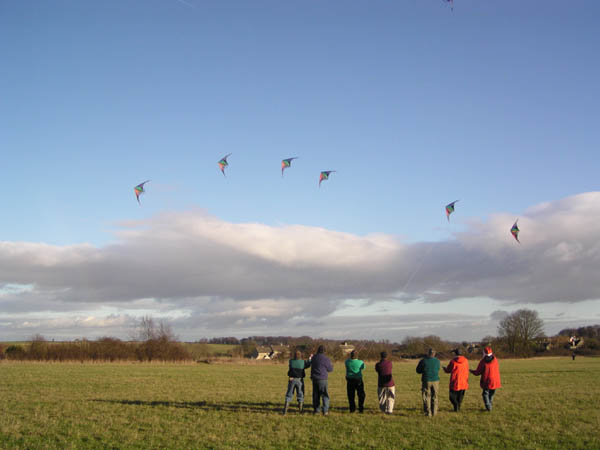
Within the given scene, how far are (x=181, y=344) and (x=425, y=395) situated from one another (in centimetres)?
5931

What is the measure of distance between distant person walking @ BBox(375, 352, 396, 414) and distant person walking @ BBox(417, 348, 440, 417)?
2.82 ft

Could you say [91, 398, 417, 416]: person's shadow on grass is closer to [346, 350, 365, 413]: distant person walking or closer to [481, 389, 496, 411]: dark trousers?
[346, 350, 365, 413]: distant person walking

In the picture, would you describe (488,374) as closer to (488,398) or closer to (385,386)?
(488,398)

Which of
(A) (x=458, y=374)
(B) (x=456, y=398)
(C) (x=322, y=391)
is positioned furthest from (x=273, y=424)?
(B) (x=456, y=398)

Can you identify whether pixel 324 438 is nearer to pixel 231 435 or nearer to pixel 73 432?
pixel 231 435

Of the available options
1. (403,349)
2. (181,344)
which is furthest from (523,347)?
(181,344)

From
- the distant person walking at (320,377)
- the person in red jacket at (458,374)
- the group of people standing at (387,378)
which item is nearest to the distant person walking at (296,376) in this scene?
the group of people standing at (387,378)

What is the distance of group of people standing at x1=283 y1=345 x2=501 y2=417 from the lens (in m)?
13.6

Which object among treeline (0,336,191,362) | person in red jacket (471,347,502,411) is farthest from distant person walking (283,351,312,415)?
treeline (0,336,191,362)

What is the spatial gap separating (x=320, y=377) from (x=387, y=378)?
5.87ft

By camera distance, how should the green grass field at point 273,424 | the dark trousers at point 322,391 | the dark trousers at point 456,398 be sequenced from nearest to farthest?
1. the green grass field at point 273,424
2. the dark trousers at point 322,391
3. the dark trousers at point 456,398

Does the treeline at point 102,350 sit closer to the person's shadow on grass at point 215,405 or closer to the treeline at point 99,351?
the treeline at point 99,351

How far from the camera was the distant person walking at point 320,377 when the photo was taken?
45.5 feet

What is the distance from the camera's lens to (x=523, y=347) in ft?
289
